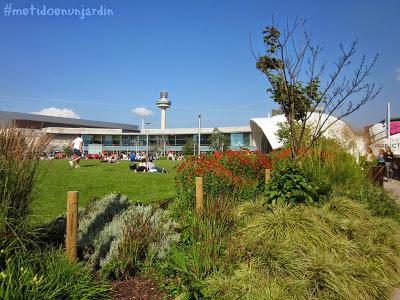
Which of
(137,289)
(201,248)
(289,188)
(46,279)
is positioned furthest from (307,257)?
(46,279)

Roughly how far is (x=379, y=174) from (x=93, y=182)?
8637 millimetres

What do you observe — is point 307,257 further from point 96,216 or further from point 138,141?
point 138,141

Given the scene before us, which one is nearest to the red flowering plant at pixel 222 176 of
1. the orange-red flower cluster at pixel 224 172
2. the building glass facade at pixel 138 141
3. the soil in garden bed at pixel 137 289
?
the orange-red flower cluster at pixel 224 172

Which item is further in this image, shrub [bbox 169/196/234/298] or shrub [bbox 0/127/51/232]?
shrub [bbox 169/196/234/298]

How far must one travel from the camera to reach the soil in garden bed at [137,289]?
3.42m

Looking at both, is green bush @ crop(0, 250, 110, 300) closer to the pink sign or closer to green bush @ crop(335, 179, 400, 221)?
green bush @ crop(335, 179, 400, 221)

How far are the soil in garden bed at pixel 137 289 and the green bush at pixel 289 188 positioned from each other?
8.87 feet

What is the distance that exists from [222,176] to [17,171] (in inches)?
173

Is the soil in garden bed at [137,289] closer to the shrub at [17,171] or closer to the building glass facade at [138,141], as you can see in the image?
the shrub at [17,171]

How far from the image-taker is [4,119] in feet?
11.5

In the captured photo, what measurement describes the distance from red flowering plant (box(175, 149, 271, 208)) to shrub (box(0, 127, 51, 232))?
3.36 meters

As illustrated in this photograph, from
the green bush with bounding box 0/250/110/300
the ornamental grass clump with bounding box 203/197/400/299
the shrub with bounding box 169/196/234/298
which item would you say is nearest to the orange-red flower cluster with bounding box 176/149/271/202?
the ornamental grass clump with bounding box 203/197/400/299

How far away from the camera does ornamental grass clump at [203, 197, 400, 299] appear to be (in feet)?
11.3

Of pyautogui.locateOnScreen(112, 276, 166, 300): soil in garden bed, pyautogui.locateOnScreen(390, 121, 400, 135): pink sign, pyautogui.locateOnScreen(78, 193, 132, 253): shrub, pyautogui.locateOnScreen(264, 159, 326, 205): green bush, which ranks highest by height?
pyautogui.locateOnScreen(390, 121, 400, 135): pink sign
